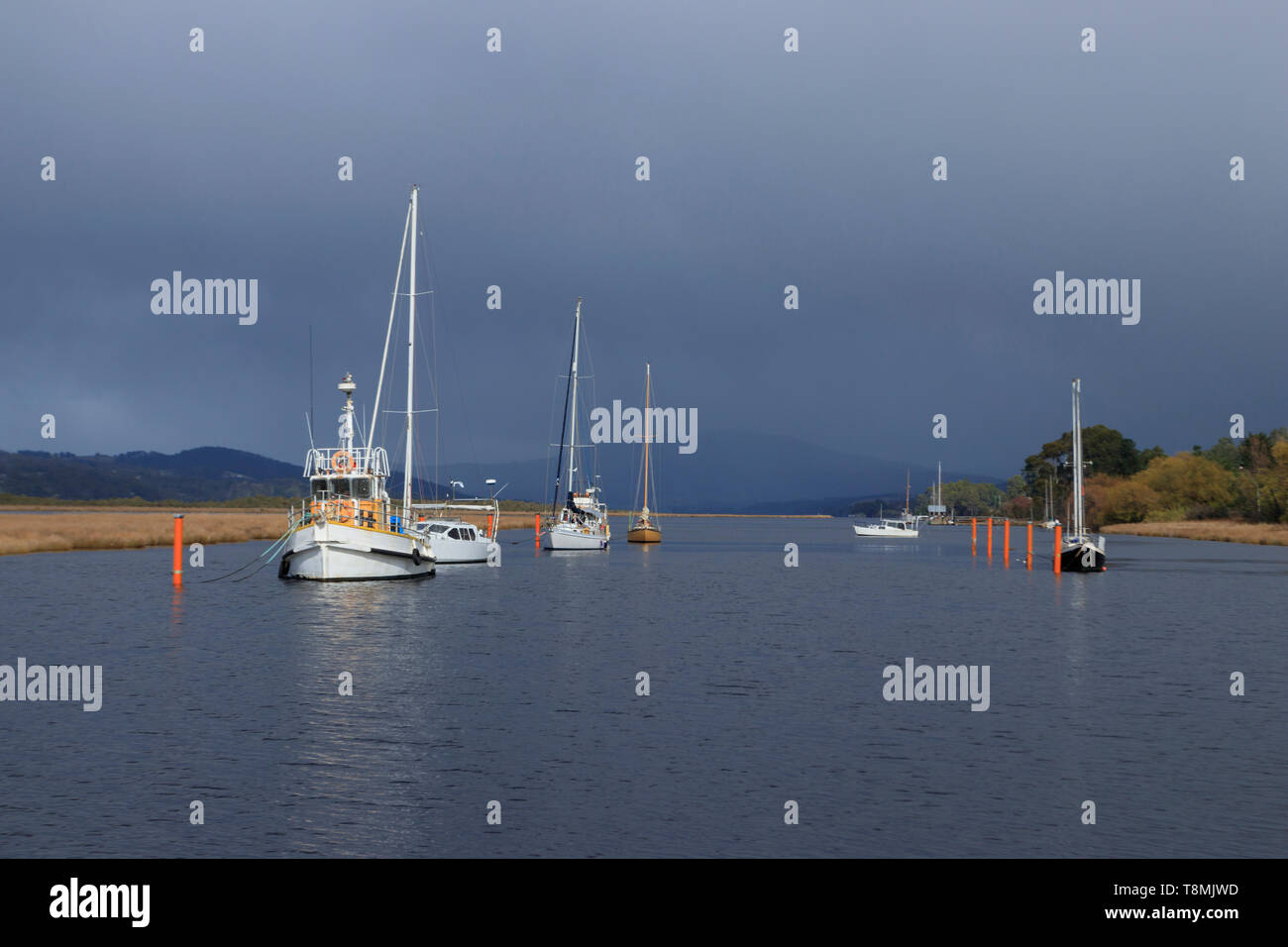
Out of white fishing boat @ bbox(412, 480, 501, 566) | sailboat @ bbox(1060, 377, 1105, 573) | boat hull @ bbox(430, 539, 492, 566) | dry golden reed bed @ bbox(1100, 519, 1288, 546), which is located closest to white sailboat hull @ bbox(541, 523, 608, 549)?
white fishing boat @ bbox(412, 480, 501, 566)

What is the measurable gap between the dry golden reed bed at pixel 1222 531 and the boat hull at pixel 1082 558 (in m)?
67.4

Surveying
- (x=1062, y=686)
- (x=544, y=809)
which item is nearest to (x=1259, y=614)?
(x=1062, y=686)

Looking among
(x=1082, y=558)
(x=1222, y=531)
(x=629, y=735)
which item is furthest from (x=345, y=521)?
(x=1222, y=531)

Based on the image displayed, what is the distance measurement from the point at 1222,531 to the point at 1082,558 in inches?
3535

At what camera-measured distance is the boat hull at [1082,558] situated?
293ft

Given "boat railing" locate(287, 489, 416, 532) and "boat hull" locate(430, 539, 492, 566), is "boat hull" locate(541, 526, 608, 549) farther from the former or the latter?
"boat railing" locate(287, 489, 416, 532)

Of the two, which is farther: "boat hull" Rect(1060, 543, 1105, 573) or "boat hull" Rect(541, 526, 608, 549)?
"boat hull" Rect(541, 526, 608, 549)

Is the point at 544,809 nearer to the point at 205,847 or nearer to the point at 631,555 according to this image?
the point at 205,847

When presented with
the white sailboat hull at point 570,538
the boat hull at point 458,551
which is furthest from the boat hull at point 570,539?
the boat hull at point 458,551

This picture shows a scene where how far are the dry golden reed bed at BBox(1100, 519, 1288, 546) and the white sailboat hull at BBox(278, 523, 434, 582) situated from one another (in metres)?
120

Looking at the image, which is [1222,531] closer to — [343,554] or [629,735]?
[343,554]

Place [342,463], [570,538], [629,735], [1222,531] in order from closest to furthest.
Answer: [629,735] → [342,463] → [570,538] → [1222,531]

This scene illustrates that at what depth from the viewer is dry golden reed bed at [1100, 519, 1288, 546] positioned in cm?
15050

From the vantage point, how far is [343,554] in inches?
2445
